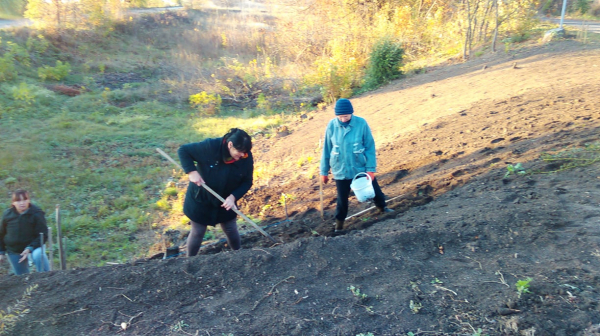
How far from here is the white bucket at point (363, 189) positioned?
15.0 ft

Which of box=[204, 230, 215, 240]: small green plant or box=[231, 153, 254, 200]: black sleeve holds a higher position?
box=[231, 153, 254, 200]: black sleeve

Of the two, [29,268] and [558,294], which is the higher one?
[558,294]

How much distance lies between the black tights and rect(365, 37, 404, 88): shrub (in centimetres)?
1069

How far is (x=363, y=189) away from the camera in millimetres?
4578

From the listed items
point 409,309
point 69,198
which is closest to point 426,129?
point 409,309

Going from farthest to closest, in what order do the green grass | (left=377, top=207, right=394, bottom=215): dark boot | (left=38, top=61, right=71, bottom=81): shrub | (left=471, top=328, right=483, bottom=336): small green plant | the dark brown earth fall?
(left=38, top=61, right=71, bottom=81): shrub
the green grass
(left=377, top=207, right=394, bottom=215): dark boot
the dark brown earth
(left=471, top=328, right=483, bottom=336): small green plant

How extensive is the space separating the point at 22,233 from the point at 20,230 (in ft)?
0.14

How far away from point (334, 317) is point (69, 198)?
6.86m

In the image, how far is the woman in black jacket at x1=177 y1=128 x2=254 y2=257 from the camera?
397 cm

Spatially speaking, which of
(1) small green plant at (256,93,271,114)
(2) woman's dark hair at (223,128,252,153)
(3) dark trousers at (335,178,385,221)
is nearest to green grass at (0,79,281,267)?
A: (1) small green plant at (256,93,271,114)

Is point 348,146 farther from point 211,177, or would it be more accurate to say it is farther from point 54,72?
point 54,72

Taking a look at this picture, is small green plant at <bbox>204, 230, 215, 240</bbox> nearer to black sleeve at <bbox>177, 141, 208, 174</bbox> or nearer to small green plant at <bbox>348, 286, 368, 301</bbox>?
black sleeve at <bbox>177, 141, 208, 174</bbox>

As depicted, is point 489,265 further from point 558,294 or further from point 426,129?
point 426,129

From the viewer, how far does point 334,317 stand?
2.80 m
